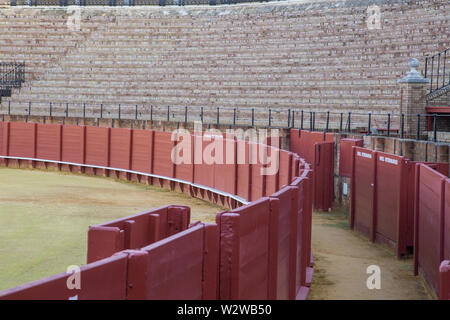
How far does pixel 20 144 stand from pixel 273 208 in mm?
19249

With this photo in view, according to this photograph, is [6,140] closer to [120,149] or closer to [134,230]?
[120,149]

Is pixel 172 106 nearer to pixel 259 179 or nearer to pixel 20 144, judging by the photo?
pixel 20 144

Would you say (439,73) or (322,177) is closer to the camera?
(322,177)

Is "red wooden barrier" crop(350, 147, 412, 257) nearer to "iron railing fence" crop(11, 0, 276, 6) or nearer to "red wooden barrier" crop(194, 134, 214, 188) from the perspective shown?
"red wooden barrier" crop(194, 134, 214, 188)

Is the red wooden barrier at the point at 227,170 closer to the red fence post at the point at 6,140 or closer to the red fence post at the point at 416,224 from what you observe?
the red fence post at the point at 416,224

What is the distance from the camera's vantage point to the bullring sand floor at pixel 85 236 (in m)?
8.45

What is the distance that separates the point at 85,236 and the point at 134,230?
653 centimetres

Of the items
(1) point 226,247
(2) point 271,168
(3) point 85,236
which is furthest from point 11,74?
(1) point 226,247

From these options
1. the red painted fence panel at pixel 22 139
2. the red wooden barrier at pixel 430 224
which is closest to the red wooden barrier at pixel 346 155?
the red wooden barrier at pixel 430 224

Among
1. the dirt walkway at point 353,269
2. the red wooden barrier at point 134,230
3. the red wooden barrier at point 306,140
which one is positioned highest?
the red wooden barrier at point 306,140

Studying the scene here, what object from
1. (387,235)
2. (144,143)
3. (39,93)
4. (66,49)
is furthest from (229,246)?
(66,49)

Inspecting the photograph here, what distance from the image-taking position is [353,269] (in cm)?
927

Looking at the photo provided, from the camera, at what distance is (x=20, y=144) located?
23797 mm

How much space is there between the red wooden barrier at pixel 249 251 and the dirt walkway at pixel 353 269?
2058mm
